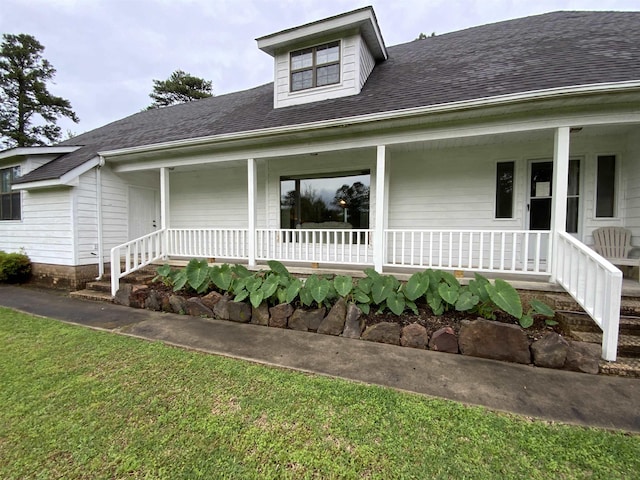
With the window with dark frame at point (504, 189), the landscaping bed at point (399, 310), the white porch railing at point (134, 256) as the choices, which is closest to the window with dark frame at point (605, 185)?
the window with dark frame at point (504, 189)

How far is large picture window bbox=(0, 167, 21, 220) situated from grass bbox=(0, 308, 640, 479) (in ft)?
23.6

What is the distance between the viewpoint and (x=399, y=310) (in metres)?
3.74

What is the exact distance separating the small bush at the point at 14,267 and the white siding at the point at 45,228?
0.62 feet

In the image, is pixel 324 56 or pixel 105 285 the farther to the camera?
pixel 324 56

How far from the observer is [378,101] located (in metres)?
5.28

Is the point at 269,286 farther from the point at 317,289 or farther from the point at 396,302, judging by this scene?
the point at 396,302

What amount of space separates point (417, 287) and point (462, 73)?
14.1 feet

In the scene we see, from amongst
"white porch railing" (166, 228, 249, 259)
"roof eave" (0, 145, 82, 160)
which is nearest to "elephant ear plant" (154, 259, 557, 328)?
"white porch railing" (166, 228, 249, 259)

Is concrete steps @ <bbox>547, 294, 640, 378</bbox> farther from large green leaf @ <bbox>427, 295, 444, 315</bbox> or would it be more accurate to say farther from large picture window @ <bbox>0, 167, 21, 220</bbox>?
large picture window @ <bbox>0, 167, 21, 220</bbox>

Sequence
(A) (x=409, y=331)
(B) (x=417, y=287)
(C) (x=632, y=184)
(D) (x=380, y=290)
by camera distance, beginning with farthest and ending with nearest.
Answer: (C) (x=632, y=184) → (D) (x=380, y=290) → (B) (x=417, y=287) → (A) (x=409, y=331)

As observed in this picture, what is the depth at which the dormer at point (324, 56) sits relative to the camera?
6.07 m

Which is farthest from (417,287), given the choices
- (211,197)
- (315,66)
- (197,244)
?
(211,197)

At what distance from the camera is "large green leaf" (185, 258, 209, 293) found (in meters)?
4.89

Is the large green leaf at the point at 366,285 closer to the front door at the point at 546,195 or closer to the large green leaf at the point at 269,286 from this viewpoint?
the large green leaf at the point at 269,286
